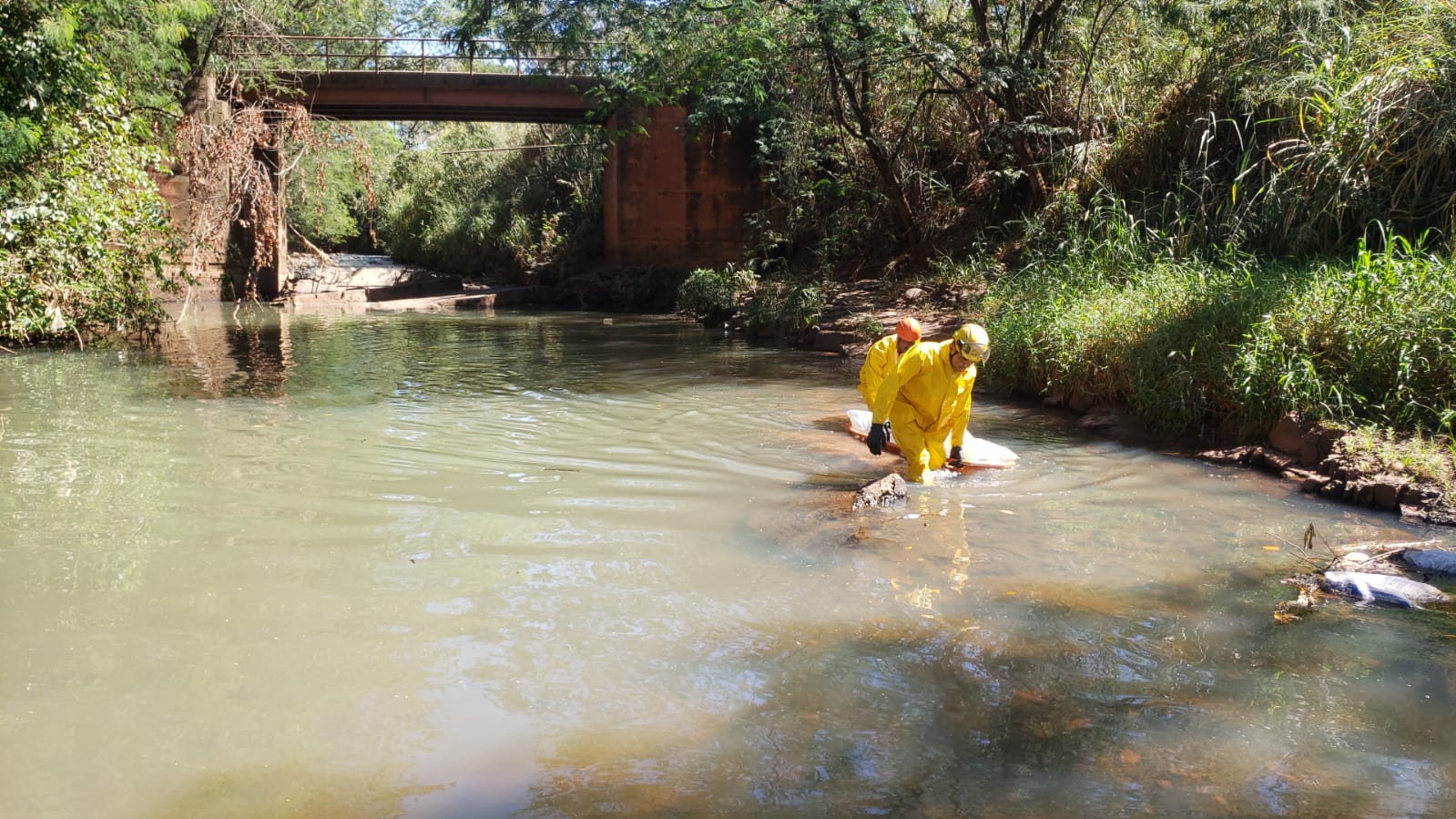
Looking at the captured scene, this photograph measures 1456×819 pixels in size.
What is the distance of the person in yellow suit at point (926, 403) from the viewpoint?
6.50 meters

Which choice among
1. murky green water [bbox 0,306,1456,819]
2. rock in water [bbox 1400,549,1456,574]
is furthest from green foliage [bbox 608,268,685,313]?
rock in water [bbox 1400,549,1456,574]

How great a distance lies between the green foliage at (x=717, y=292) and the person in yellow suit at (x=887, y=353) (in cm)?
1093

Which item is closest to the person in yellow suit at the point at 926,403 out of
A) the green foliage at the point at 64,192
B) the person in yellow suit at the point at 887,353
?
the person in yellow suit at the point at 887,353

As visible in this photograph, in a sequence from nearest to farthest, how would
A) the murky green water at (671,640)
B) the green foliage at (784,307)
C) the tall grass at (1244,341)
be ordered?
1. the murky green water at (671,640)
2. the tall grass at (1244,341)
3. the green foliage at (784,307)

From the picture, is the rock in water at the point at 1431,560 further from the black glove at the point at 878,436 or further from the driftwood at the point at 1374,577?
the black glove at the point at 878,436

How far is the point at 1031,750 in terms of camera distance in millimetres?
3350

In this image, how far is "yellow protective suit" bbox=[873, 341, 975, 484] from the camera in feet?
21.6

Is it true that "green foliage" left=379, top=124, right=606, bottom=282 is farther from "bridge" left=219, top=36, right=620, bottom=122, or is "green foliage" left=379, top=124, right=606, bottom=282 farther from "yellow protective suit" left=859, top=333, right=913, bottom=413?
"yellow protective suit" left=859, top=333, right=913, bottom=413

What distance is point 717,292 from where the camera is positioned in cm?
1909

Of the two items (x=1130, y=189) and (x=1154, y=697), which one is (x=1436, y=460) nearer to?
(x=1154, y=697)

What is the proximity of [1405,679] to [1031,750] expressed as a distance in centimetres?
162

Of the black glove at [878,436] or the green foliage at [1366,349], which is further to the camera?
the green foliage at [1366,349]

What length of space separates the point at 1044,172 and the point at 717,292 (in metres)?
6.35

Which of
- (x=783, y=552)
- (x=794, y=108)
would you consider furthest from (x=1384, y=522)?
(x=794, y=108)
